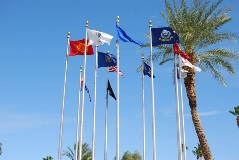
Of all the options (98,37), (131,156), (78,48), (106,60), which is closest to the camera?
(98,37)

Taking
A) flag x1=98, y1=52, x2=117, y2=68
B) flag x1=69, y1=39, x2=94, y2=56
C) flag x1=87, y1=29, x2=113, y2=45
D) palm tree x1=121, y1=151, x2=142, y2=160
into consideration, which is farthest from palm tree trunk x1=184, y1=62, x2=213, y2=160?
palm tree x1=121, y1=151, x2=142, y2=160

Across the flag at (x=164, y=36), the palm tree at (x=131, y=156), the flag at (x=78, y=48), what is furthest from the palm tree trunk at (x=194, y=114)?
the palm tree at (x=131, y=156)

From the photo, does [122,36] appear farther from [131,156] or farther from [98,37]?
[131,156]

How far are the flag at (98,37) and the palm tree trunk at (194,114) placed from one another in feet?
26.7

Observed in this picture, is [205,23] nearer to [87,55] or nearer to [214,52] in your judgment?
[214,52]

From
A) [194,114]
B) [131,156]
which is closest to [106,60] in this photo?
[194,114]

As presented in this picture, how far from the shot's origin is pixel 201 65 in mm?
29438

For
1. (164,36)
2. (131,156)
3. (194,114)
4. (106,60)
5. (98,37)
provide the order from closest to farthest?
1. (164,36)
2. (98,37)
3. (106,60)
4. (194,114)
5. (131,156)

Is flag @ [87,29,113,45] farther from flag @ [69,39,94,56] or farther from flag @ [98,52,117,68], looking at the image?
flag @ [98,52,117,68]

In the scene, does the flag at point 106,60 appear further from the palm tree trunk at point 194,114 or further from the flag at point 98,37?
the palm tree trunk at point 194,114

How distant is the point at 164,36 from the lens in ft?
74.7

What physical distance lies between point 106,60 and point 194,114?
8180 mm

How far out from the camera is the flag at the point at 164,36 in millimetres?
22609

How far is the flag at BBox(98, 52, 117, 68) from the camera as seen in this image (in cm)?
2528
